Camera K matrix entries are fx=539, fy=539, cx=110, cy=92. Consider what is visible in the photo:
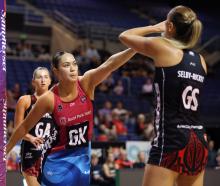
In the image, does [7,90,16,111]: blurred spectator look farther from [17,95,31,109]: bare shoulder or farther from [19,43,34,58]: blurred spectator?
[17,95,31,109]: bare shoulder

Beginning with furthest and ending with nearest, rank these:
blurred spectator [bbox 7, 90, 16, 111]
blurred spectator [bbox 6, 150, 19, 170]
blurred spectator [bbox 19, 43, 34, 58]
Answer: blurred spectator [bbox 19, 43, 34, 58]
blurred spectator [bbox 7, 90, 16, 111]
blurred spectator [bbox 6, 150, 19, 170]

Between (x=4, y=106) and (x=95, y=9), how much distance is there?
18.7m

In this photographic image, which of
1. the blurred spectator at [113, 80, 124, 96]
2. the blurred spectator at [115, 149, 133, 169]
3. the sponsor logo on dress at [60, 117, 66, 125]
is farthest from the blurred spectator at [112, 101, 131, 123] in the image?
the sponsor logo on dress at [60, 117, 66, 125]

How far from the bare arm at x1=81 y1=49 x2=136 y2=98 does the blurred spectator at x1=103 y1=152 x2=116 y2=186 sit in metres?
6.45

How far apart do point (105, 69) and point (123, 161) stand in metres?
7.17

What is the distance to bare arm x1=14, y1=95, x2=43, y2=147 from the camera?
604 cm

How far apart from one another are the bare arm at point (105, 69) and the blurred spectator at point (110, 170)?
21.2 feet

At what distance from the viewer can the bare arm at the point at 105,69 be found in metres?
4.43

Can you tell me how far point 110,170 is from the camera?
11.0 m

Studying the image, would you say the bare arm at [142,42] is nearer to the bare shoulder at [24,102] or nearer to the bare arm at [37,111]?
the bare arm at [37,111]

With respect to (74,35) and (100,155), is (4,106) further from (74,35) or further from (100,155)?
(74,35)

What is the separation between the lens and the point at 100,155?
1138 cm

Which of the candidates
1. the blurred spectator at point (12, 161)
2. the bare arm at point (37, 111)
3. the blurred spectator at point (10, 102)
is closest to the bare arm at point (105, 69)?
the bare arm at point (37, 111)

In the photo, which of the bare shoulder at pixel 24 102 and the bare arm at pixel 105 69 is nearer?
the bare arm at pixel 105 69
